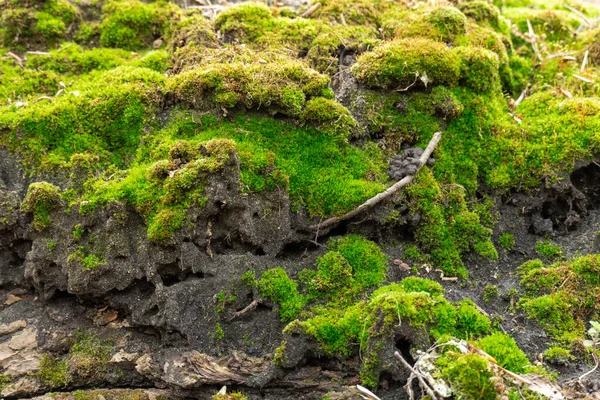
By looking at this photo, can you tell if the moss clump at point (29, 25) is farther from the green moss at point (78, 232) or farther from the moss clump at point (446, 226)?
the moss clump at point (446, 226)

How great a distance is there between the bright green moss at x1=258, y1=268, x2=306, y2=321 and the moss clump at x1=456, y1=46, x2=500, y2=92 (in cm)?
390

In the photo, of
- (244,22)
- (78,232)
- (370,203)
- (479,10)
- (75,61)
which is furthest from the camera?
(479,10)

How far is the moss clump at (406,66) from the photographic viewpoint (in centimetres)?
738

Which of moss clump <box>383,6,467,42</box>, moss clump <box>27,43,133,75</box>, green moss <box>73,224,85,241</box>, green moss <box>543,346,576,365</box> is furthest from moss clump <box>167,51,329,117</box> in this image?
green moss <box>543,346,576,365</box>

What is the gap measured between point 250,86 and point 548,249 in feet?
13.8

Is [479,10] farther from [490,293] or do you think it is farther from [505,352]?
[505,352]

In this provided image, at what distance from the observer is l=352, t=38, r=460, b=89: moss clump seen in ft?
24.2

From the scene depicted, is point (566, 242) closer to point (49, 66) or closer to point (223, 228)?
point (223, 228)

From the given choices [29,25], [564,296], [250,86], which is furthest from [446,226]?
[29,25]

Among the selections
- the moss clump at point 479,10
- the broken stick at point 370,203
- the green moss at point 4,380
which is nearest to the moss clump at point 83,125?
the green moss at point 4,380

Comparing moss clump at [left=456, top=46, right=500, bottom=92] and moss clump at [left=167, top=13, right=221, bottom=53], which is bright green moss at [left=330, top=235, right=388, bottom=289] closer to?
moss clump at [left=456, top=46, right=500, bottom=92]

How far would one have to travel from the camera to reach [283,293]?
5.95 m

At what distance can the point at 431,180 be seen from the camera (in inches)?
271

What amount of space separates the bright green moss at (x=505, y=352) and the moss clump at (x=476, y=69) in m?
3.76
